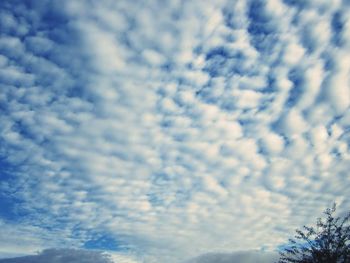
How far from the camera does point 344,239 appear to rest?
80.7ft

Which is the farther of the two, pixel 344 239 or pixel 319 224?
pixel 319 224

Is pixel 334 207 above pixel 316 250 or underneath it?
above

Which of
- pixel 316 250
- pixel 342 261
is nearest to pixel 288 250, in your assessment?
pixel 316 250

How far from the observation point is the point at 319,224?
26.8 m

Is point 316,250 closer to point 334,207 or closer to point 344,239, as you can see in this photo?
point 344,239

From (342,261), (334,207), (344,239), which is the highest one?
(334,207)

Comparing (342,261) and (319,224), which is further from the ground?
(319,224)

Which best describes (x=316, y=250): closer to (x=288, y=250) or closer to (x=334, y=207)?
(x=288, y=250)

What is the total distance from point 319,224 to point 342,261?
12.7ft

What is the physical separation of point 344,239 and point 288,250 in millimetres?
4922

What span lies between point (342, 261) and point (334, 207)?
5.36 metres

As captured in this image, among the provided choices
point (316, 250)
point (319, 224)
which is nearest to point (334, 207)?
point (319, 224)

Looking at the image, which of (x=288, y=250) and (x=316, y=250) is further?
(x=288, y=250)

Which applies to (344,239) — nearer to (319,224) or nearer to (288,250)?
(319,224)
